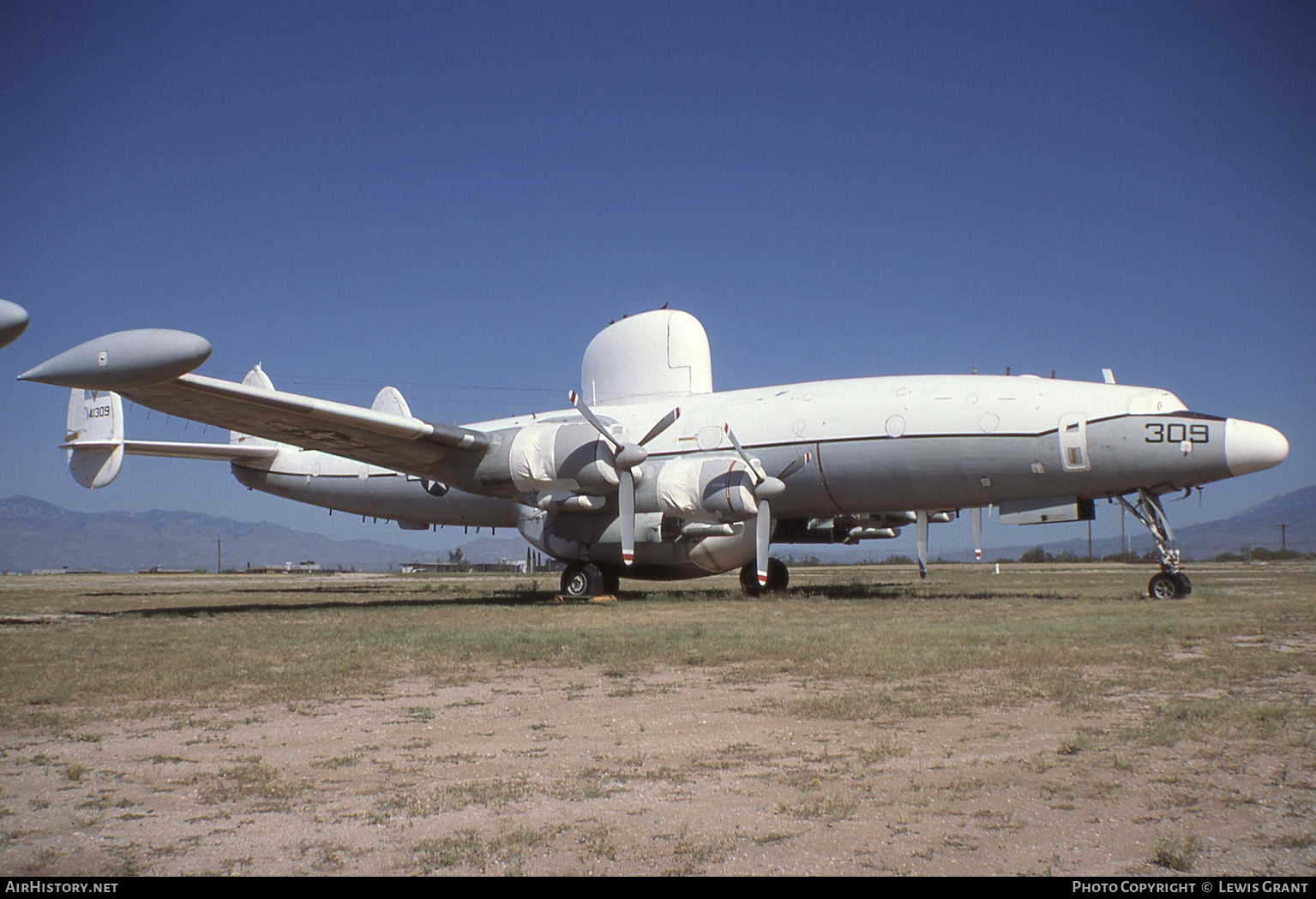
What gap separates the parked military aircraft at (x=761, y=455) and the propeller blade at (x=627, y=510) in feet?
0.14

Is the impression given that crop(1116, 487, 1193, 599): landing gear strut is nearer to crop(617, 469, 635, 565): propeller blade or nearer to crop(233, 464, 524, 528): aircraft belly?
crop(617, 469, 635, 565): propeller blade

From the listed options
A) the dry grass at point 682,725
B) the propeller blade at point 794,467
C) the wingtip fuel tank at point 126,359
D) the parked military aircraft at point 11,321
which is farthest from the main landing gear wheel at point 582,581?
the parked military aircraft at point 11,321

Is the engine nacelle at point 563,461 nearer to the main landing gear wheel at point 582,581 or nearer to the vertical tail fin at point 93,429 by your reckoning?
the main landing gear wheel at point 582,581

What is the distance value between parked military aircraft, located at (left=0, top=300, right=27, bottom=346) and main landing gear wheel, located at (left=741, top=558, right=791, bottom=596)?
50.5 ft

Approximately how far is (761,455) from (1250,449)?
26.9 feet

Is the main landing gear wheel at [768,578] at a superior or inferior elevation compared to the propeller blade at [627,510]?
inferior

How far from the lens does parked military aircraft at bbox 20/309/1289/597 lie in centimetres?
1559

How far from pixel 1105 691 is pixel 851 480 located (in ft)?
35.4

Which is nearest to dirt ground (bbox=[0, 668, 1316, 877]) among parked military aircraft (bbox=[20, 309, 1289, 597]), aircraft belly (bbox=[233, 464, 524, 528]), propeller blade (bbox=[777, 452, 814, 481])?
parked military aircraft (bbox=[20, 309, 1289, 597])

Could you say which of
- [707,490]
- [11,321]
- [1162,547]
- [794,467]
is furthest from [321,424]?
[1162,547]

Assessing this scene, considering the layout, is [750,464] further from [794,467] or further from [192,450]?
[192,450]

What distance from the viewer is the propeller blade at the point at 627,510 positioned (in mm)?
16406
